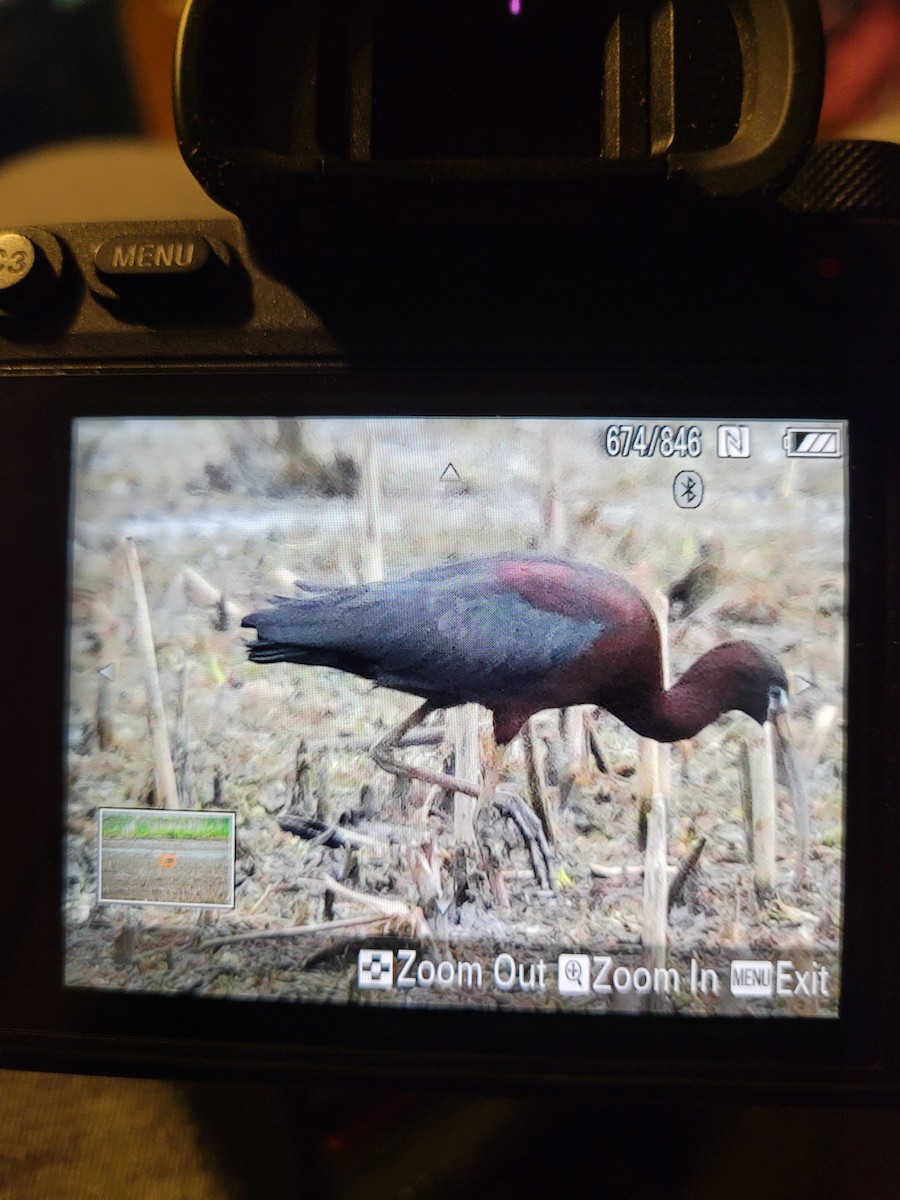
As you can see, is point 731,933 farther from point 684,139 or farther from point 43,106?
point 43,106

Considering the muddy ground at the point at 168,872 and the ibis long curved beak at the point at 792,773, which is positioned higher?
the ibis long curved beak at the point at 792,773

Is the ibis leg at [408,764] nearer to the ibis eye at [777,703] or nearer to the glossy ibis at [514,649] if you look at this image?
the glossy ibis at [514,649]

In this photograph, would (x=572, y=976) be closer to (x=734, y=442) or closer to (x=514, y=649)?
(x=514, y=649)

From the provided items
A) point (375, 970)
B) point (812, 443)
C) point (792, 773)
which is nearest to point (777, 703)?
point (792, 773)

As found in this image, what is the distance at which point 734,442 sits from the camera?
1.30 feet

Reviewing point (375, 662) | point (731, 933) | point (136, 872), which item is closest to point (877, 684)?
point (731, 933)

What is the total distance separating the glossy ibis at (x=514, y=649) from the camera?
1.29ft

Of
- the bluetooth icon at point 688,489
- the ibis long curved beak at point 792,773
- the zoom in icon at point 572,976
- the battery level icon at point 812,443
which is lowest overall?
the zoom in icon at point 572,976

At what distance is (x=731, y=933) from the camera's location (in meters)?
0.39

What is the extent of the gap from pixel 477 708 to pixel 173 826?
0.18m

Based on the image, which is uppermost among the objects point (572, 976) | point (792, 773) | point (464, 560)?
point (464, 560)

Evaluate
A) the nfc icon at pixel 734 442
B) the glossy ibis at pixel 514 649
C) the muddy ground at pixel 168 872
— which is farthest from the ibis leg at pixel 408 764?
the nfc icon at pixel 734 442

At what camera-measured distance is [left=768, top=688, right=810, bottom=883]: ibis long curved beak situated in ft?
1.29

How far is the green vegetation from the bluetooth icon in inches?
11.8
